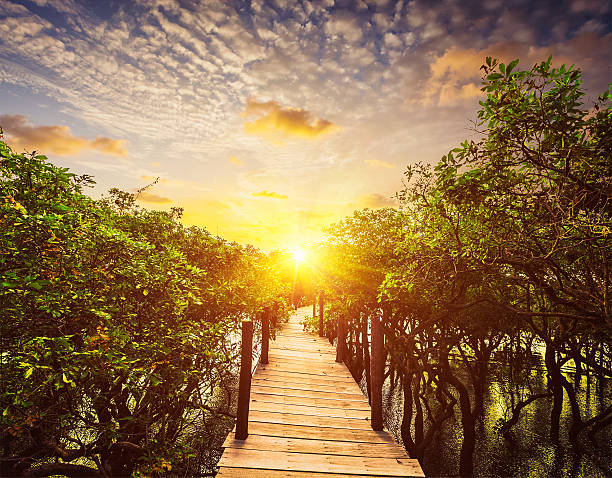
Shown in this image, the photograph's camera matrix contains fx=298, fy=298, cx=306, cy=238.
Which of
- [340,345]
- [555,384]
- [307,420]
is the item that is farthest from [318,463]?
[555,384]

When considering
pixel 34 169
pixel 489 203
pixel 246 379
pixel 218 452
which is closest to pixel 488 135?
pixel 489 203

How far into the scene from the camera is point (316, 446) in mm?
4535

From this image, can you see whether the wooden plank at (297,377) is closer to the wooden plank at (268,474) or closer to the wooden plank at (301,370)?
the wooden plank at (301,370)

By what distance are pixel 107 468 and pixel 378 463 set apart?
532cm

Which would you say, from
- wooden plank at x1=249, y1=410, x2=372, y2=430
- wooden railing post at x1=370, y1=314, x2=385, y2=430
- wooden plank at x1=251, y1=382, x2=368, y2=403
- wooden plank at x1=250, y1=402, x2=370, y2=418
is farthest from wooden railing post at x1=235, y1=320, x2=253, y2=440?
wooden railing post at x1=370, y1=314, x2=385, y2=430

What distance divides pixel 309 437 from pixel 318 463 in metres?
0.72

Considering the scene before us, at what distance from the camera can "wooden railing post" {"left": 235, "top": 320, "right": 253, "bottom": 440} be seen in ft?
15.1

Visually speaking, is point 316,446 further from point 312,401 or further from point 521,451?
point 521,451

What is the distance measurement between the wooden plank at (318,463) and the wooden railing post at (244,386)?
37 cm

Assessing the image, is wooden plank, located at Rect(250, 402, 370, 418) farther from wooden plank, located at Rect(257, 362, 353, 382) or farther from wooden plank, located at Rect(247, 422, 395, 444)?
wooden plank, located at Rect(257, 362, 353, 382)

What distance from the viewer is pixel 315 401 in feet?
20.8

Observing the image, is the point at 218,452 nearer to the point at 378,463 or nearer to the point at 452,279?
the point at 378,463

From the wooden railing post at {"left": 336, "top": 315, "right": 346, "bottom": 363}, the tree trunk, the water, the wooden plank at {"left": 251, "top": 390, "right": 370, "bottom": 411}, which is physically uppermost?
the wooden railing post at {"left": 336, "top": 315, "right": 346, "bottom": 363}

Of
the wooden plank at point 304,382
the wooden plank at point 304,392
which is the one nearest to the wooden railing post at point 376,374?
the wooden plank at point 304,392
